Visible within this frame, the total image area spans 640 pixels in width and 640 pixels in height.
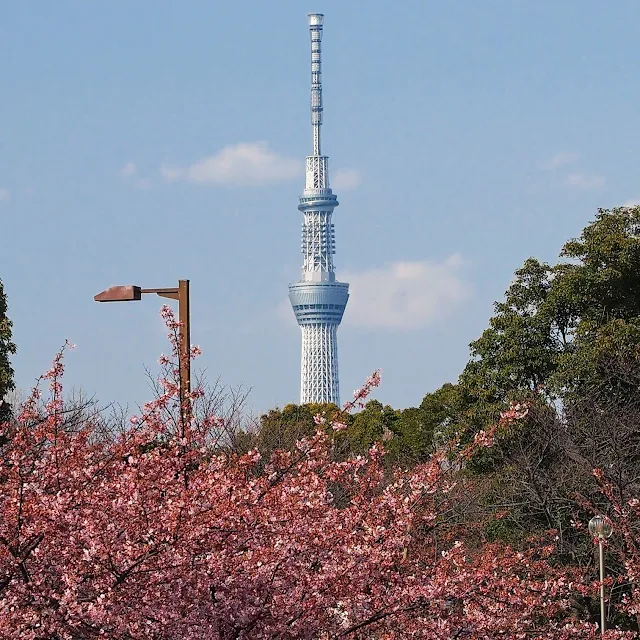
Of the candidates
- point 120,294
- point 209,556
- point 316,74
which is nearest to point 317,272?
point 316,74

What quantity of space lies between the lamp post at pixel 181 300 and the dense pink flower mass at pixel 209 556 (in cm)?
83

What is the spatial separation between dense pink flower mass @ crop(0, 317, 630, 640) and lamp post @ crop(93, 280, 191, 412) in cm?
83

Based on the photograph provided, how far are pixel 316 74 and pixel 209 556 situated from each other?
Answer: 153411 millimetres

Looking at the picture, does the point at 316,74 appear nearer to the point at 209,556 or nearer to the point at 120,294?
the point at 120,294

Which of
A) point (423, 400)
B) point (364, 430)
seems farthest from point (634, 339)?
point (364, 430)

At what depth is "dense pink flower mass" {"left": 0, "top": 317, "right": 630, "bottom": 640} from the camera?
23.5 feet

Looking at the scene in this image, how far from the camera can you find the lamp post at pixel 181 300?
29.9ft

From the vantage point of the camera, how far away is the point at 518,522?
942 inches

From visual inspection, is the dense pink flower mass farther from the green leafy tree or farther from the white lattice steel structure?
the white lattice steel structure

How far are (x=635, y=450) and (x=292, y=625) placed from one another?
1738 centimetres

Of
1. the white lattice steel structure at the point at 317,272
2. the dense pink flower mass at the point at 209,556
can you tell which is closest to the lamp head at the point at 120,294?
the dense pink flower mass at the point at 209,556

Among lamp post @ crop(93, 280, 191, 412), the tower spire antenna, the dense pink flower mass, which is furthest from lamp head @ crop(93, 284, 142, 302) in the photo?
the tower spire antenna

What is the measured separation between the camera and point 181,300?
12008mm

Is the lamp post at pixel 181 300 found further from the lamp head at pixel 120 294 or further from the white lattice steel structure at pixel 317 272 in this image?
the white lattice steel structure at pixel 317 272
